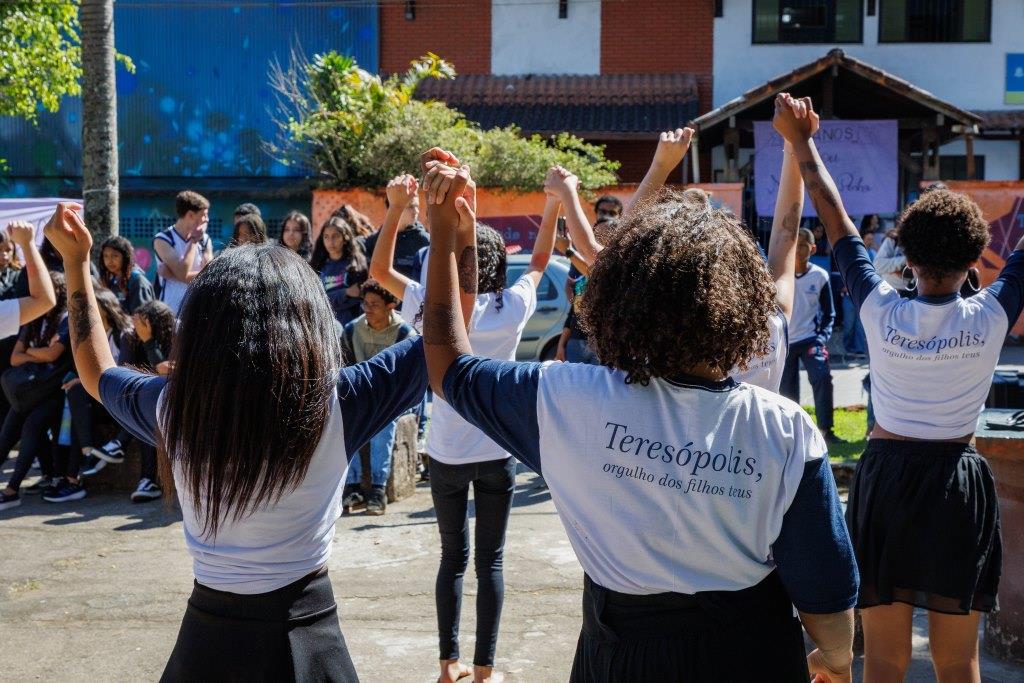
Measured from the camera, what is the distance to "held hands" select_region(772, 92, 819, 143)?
3201 millimetres

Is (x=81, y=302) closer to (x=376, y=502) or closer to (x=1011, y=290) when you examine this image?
(x=1011, y=290)

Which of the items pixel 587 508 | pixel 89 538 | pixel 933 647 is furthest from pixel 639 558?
pixel 89 538

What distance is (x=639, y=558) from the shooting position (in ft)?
6.94

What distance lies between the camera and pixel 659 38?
21859mm

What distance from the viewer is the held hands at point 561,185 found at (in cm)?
351

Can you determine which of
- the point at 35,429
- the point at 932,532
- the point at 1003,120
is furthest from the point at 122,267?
the point at 1003,120

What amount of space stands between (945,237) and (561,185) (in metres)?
1.24

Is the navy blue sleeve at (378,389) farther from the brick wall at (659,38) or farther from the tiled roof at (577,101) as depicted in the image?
the brick wall at (659,38)

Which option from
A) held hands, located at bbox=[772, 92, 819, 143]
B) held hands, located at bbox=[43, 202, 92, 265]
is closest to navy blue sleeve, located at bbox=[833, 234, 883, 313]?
held hands, located at bbox=[772, 92, 819, 143]

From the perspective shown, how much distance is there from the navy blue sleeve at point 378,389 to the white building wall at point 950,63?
20.2 m

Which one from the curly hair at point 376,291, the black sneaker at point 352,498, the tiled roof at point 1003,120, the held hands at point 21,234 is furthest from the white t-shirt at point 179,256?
the tiled roof at point 1003,120

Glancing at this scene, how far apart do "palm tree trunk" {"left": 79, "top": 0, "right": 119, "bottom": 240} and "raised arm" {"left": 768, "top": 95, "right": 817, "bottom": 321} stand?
26.8ft

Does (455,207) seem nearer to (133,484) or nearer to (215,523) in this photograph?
(215,523)

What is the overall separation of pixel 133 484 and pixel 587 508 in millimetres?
6690
